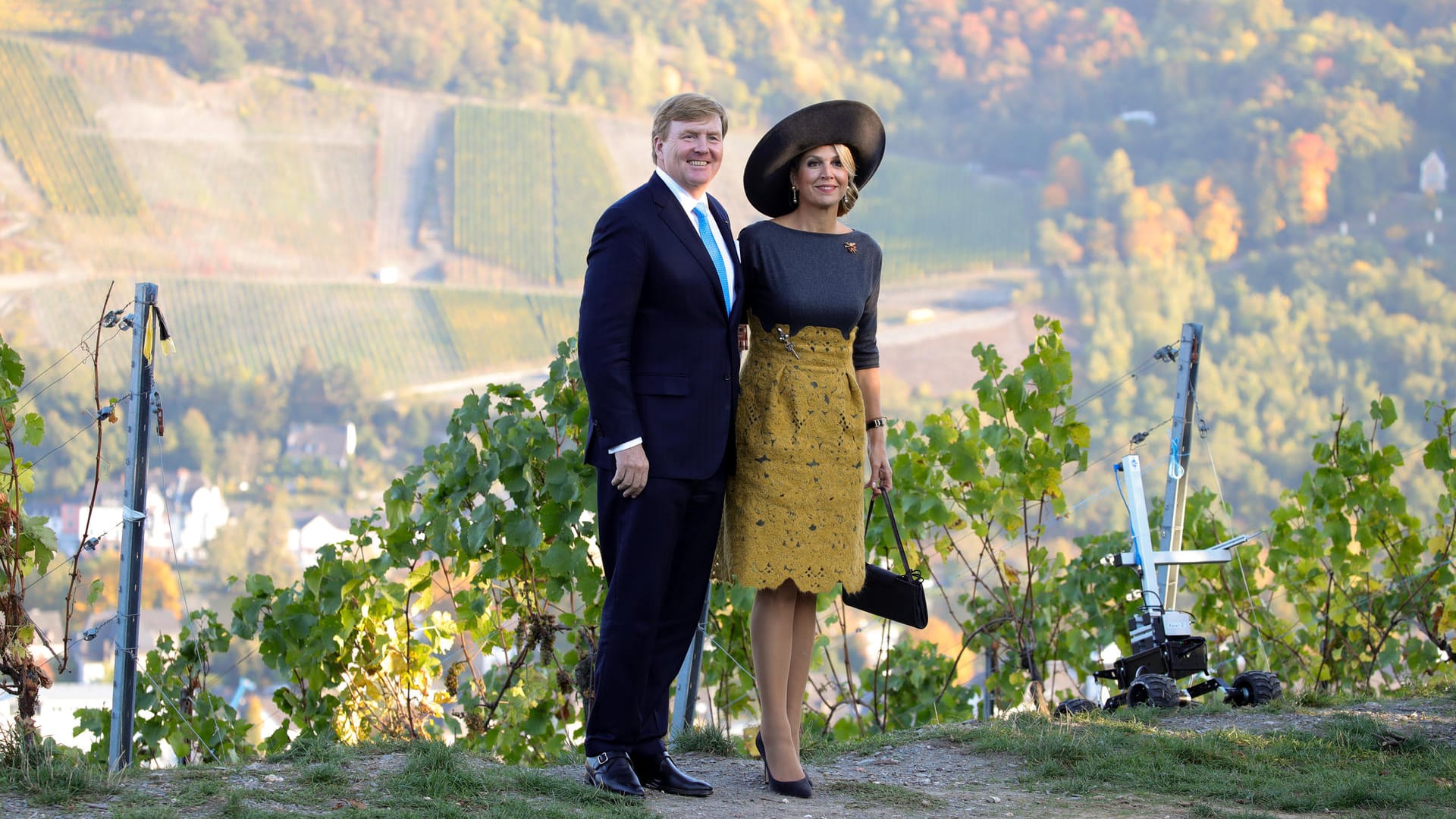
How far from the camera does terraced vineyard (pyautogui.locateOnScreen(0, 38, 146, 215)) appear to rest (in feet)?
268

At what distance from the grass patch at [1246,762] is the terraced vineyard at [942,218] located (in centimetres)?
7547

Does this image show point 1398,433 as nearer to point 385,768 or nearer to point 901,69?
point 901,69

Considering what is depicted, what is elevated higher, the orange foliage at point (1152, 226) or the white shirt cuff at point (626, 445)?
the orange foliage at point (1152, 226)

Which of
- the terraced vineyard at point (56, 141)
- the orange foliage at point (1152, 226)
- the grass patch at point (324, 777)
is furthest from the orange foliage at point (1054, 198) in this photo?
the grass patch at point (324, 777)

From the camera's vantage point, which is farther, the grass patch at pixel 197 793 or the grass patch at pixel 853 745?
the grass patch at pixel 853 745

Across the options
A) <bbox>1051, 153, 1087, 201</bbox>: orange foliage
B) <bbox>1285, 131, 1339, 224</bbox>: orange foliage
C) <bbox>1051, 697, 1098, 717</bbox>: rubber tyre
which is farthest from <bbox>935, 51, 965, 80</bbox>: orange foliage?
<bbox>1051, 697, 1098, 717</bbox>: rubber tyre

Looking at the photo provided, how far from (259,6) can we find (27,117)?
1719 cm

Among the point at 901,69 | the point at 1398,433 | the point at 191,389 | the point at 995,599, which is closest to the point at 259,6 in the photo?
the point at 191,389

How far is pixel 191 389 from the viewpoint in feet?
223

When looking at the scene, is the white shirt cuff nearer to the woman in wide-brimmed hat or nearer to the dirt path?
the woman in wide-brimmed hat

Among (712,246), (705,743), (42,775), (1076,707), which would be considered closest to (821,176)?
(712,246)

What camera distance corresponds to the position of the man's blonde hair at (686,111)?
2.81 metres

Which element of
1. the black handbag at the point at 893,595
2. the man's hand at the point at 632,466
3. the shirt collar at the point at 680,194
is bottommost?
the black handbag at the point at 893,595

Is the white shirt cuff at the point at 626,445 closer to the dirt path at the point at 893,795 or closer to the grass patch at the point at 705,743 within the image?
the dirt path at the point at 893,795
